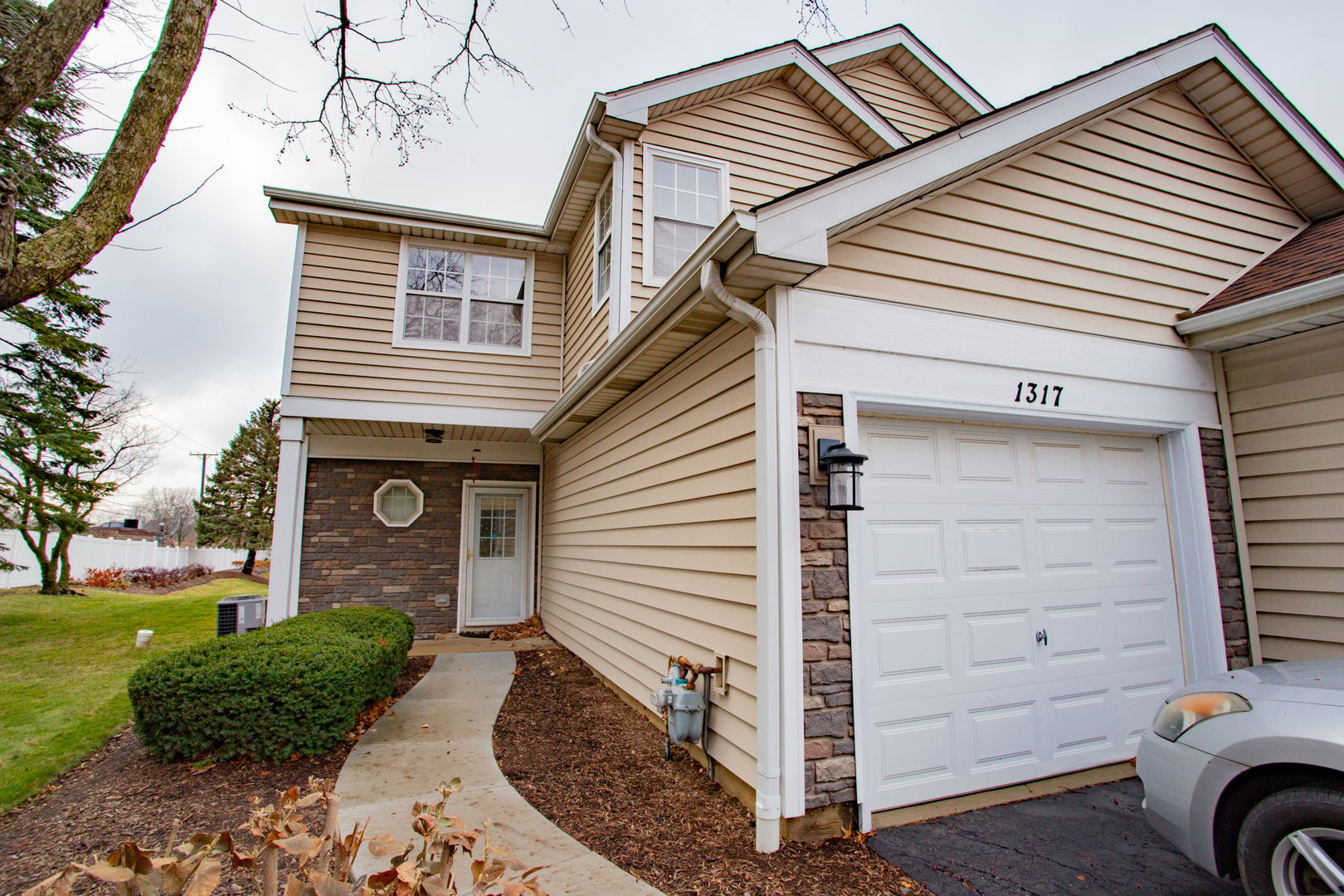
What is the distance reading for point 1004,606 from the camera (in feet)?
12.1

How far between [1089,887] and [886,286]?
2.93 meters

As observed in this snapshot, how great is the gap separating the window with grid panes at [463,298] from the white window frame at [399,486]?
2.06m

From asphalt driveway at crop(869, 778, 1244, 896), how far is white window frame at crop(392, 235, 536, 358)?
23.7 feet

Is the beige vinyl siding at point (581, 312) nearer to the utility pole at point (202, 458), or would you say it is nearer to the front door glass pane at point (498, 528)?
the front door glass pane at point (498, 528)

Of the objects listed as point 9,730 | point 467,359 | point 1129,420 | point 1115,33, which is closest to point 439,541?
point 467,359

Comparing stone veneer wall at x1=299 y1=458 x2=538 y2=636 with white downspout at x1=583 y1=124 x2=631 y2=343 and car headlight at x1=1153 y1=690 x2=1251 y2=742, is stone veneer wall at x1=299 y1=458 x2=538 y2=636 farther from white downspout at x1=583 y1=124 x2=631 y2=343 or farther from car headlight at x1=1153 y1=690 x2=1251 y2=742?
car headlight at x1=1153 y1=690 x2=1251 y2=742

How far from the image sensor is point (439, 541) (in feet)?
29.9

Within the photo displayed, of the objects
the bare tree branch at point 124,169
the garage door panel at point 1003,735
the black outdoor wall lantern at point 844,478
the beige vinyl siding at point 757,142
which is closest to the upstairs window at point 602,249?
the beige vinyl siding at point 757,142

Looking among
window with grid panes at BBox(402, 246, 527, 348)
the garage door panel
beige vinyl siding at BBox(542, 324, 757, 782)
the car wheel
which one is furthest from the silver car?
window with grid panes at BBox(402, 246, 527, 348)

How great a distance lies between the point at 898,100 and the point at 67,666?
12.0 meters

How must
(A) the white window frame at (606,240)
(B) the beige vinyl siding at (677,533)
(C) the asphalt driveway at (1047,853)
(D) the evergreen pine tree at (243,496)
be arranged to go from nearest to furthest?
(C) the asphalt driveway at (1047,853), (B) the beige vinyl siding at (677,533), (A) the white window frame at (606,240), (D) the evergreen pine tree at (243,496)

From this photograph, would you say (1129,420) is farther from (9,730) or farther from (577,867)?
(9,730)

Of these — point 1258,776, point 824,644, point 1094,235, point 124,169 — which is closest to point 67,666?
point 124,169

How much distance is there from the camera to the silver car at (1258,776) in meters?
2.13
